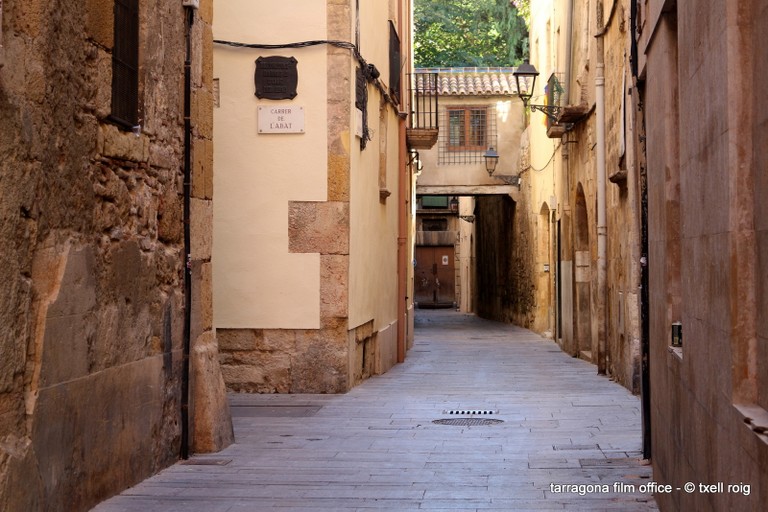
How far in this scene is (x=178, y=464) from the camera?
24.9 ft

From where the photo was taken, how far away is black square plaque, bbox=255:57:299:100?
12258 millimetres

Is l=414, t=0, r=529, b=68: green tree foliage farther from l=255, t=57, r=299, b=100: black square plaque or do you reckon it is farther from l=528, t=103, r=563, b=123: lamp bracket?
l=255, t=57, r=299, b=100: black square plaque

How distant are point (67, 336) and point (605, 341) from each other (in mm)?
10440

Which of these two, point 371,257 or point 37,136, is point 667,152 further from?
point 371,257

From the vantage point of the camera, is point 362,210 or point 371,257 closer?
point 362,210

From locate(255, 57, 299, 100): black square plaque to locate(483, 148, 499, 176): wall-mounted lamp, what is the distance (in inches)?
615

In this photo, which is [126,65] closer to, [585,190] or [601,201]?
[601,201]

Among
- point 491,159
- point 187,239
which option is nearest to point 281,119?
point 187,239

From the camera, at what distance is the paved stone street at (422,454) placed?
6.43 m

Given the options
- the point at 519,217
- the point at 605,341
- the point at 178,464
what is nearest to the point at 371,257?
the point at 605,341

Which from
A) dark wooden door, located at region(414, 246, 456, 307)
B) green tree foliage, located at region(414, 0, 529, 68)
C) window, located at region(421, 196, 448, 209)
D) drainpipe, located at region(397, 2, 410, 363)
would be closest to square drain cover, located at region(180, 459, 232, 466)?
drainpipe, located at region(397, 2, 410, 363)

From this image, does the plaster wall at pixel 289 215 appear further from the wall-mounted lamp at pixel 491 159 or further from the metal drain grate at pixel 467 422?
the wall-mounted lamp at pixel 491 159

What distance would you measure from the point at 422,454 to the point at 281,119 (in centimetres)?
527

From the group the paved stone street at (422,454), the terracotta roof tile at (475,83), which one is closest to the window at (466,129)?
the terracotta roof tile at (475,83)
